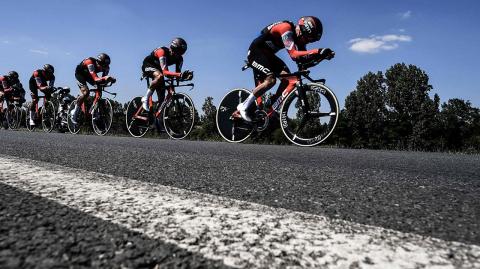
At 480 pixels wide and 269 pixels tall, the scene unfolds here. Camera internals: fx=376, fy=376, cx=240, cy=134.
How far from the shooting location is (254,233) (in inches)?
38.0

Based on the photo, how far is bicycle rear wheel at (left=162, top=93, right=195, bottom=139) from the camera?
8977mm

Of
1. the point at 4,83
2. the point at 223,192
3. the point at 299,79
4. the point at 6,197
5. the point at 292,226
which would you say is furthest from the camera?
the point at 4,83

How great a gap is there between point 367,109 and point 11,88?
2313 inches

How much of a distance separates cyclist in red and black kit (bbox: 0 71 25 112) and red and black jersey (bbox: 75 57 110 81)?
749 centimetres

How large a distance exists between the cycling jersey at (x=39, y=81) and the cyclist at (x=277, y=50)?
998 cm

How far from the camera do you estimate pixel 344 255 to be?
2.63ft

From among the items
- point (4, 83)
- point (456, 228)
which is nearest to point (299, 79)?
point (456, 228)

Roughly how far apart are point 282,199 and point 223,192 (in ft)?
0.94

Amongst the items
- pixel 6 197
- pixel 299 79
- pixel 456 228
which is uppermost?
pixel 299 79

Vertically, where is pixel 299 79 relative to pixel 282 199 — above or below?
above

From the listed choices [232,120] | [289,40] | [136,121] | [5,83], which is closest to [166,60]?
[136,121]

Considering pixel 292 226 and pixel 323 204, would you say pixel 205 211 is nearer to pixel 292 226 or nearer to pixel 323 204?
pixel 292 226

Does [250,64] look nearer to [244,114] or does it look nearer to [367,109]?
[244,114]

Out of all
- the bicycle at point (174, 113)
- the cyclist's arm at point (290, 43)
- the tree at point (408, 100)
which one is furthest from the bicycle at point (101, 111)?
the tree at point (408, 100)
